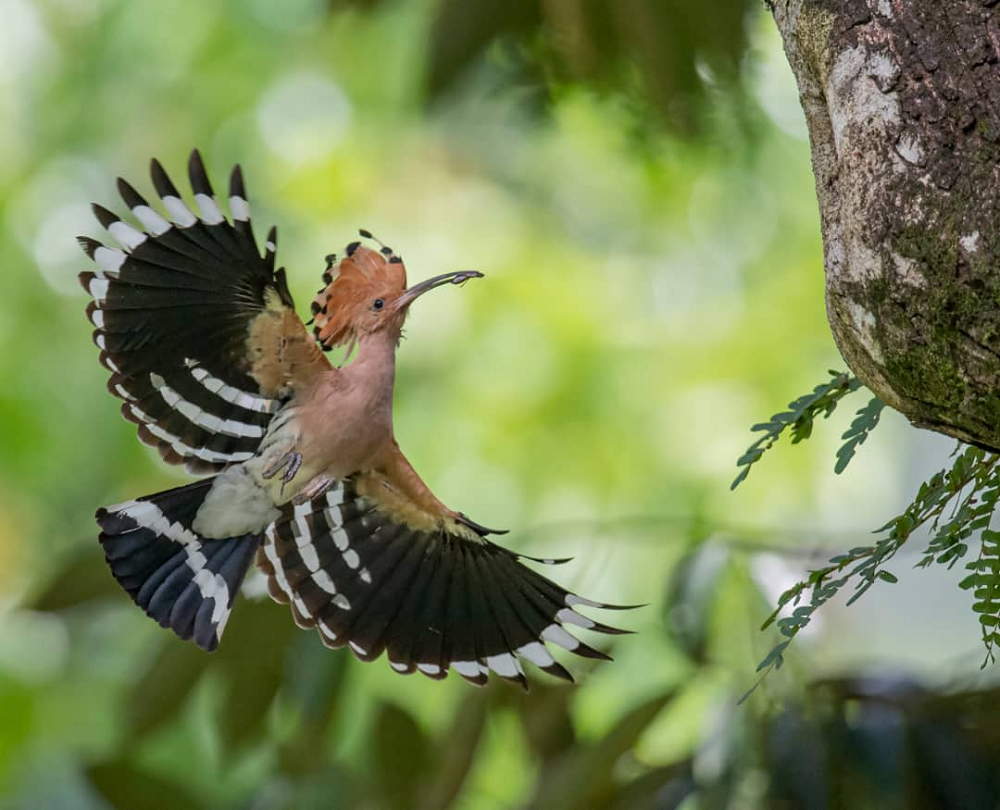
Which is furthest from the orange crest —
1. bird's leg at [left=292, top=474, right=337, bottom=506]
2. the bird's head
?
bird's leg at [left=292, top=474, right=337, bottom=506]

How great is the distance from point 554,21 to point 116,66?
84.6 inches

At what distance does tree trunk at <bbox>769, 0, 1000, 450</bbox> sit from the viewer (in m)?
0.77

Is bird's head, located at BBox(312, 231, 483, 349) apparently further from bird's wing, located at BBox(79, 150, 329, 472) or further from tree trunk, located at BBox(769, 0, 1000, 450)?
tree trunk, located at BBox(769, 0, 1000, 450)

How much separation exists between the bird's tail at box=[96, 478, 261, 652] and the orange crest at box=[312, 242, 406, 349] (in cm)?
20

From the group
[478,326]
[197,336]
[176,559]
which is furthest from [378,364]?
[478,326]

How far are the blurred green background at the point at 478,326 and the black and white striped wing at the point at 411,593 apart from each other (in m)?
0.60

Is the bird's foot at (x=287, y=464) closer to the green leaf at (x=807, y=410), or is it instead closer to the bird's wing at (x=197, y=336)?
the bird's wing at (x=197, y=336)

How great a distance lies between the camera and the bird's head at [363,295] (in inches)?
35.5

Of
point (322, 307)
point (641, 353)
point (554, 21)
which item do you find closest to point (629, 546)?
point (641, 353)

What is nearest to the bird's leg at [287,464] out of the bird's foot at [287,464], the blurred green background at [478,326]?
the bird's foot at [287,464]

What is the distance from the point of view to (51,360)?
3.67m

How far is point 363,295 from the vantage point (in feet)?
3.02

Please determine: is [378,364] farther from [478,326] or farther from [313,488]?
[478,326]

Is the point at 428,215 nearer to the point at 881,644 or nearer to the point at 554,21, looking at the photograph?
the point at 554,21
